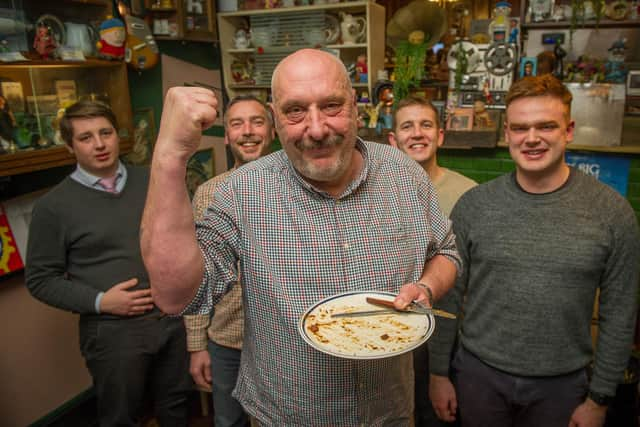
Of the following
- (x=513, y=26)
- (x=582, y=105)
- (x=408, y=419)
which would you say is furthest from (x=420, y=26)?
(x=408, y=419)

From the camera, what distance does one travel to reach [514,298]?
1.66m

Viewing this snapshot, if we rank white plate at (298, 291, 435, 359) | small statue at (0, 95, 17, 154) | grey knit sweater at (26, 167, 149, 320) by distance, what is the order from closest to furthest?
white plate at (298, 291, 435, 359)
grey knit sweater at (26, 167, 149, 320)
small statue at (0, 95, 17, 154)

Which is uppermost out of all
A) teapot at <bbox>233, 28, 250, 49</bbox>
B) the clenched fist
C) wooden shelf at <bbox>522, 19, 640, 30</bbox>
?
teapot at <bbox>233, 28, 250, 49</bbox>

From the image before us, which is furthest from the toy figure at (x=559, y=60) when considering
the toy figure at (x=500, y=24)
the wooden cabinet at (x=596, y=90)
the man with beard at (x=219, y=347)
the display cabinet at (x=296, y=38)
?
the man with beard at (x=219, y=347)

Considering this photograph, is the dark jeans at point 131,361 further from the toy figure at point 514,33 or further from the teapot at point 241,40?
the toy figure at point 514,33

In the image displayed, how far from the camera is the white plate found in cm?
112

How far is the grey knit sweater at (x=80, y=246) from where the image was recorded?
2086 millimetres

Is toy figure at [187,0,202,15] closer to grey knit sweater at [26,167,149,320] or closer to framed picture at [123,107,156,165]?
framed picture at [123,107,156,165]

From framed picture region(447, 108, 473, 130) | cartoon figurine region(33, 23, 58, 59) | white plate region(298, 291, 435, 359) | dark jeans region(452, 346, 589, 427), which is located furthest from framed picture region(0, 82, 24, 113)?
framed picture region(447, 108, 473, 130)

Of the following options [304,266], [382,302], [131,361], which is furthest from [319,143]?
[131,361]

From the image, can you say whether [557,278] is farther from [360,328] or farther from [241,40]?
[241,40]

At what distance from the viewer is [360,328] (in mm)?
1188

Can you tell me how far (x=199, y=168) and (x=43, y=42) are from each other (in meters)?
1.68

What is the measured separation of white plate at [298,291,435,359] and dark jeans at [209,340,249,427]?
2.83 ft
